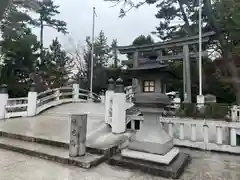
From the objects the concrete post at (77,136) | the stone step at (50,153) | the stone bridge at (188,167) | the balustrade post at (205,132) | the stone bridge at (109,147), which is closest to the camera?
the stone bridge at (188,167)

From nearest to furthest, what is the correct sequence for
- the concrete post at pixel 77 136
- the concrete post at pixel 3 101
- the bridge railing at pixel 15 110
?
the concrete post at pixel 77 136 → the concrete post at pixel 3 101 → the bridge railing at pixel 15 110

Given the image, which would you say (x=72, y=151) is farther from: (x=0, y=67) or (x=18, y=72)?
(x=18, y=72)

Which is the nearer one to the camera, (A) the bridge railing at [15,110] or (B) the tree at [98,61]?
(A) the bridge railing at [15,110]

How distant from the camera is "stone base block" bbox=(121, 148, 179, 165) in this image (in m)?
3.36

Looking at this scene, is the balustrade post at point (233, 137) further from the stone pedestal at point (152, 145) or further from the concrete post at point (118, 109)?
the concrete post at point (118, 109)

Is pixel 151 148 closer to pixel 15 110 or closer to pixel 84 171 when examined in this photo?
pixel 84 171

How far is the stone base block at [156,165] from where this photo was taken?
10.2 ft

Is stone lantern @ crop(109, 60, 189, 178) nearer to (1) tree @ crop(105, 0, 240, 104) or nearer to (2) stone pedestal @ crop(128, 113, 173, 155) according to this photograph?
(2) stone pedestal @ crop(128, 113, 173, 155)

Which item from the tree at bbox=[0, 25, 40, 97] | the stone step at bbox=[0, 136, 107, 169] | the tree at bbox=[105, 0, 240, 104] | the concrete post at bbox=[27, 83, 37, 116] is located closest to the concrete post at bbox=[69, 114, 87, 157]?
the stone step at bbox=[0, 136, 107, 169]

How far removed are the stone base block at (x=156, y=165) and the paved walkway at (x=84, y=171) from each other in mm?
108

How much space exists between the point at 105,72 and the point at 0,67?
8.63m

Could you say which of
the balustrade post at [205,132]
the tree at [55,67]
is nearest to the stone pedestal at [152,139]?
the balustrade post at [205,132]

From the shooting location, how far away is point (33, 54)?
53.0 feet

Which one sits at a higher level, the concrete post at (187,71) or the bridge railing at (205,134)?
the concrete post at (187,71)
